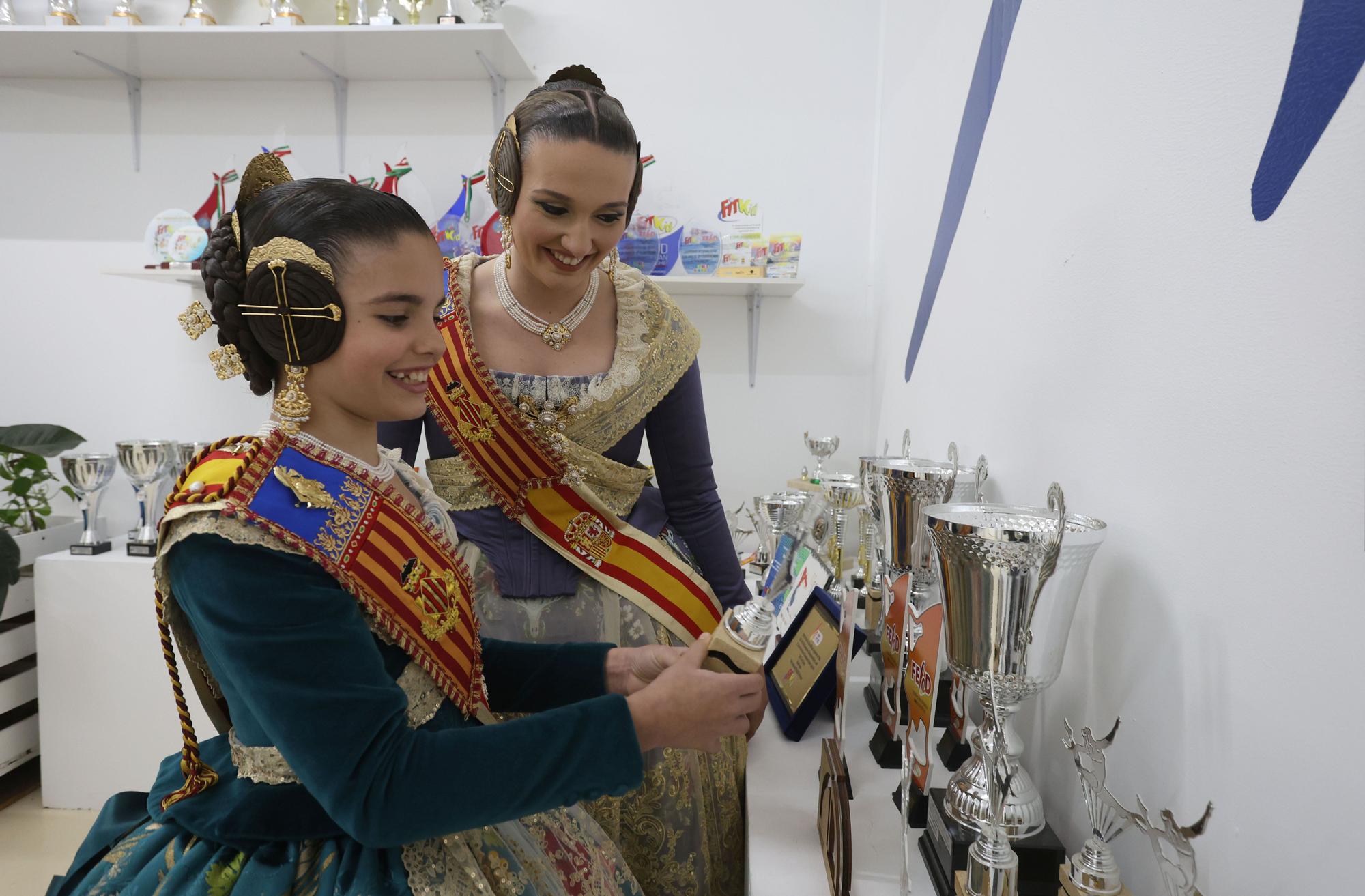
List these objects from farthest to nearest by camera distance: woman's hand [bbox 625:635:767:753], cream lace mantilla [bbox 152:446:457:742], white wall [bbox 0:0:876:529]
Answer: white wall [bbox 0:0:876:529] < woman's hand [bbox 625:635:767:753] < cream lace mantilla [bbox 152:446:457:742]

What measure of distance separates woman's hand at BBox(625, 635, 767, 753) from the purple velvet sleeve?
0.46 m

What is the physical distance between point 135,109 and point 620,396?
236 cm

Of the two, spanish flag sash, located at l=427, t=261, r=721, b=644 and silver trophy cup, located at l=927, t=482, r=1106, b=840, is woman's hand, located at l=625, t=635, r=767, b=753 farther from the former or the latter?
spanish flag sash, located at l=427, t=261, r=721, b=644

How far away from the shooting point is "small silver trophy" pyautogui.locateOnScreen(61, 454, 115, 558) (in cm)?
236

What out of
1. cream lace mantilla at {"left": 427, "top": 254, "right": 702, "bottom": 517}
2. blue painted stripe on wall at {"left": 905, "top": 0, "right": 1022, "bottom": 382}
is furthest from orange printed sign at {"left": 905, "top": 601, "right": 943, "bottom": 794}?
blue painted stripe on wall at {"left": 905, "top": 0, "right": 1022, "bottom": 382}

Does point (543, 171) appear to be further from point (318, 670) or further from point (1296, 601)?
point (1296, 601)

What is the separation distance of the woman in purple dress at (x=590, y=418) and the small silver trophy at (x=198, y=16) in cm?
168

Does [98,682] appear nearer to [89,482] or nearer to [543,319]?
[89,482]

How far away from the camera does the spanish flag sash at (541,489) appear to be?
3.81ft

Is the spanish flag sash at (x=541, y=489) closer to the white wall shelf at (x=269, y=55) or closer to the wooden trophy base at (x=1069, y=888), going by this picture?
the wooden trophy base at (x=1069, y=888)

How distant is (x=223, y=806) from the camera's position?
73cm

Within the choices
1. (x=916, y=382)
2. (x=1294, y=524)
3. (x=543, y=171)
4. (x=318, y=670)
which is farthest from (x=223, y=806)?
(x=916, y=382)

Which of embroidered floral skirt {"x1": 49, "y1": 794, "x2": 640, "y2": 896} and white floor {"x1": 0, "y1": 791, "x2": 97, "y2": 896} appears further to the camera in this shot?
white floor {"x1": 0, "y1": 791, "x2": 97, "y2": 896}

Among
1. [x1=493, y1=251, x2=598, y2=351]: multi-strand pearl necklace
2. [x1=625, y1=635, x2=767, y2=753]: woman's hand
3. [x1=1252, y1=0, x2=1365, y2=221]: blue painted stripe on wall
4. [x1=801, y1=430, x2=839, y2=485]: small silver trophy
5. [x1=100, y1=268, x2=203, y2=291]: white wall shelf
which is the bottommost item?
[x1=625, y1=635, x2=767, y2=753]: woman's hand
